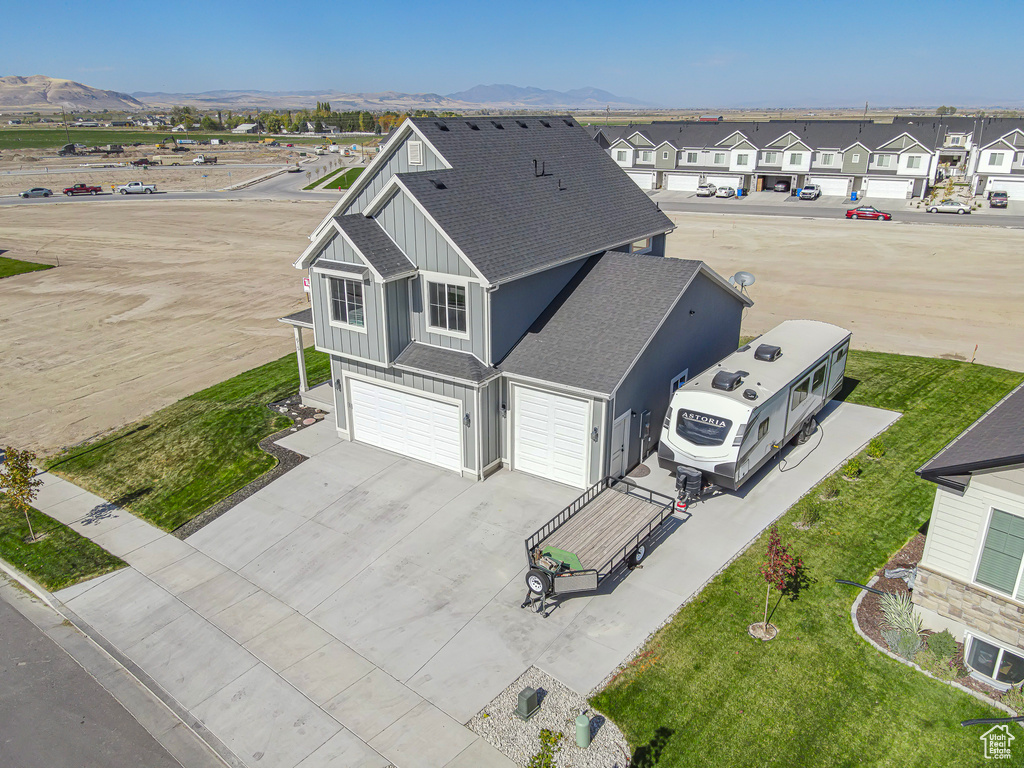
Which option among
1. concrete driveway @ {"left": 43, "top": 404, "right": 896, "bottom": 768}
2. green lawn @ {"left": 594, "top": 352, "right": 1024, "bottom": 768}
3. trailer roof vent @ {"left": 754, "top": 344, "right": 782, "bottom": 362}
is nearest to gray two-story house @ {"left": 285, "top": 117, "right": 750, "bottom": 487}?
concrete driveway @ {"left": 43, "top": 404, "right": 896, "bottom": 768}

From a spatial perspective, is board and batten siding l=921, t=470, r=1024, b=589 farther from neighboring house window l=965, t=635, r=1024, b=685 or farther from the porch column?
the porch column

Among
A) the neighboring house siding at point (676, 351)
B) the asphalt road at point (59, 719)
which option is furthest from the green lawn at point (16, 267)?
the neighboring house siding at point (676, 351)

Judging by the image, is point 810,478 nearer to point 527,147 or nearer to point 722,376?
point 722,376

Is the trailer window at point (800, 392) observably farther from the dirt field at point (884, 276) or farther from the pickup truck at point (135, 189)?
the pickup truck at point (135, 189)

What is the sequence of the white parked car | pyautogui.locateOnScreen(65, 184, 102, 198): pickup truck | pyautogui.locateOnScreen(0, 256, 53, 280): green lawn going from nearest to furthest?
pyautogui.locateOnScreen(0, 256, 53, 280): green lawn → the white parked car → pyautogui.locateOnScreen(65, 184, 102, 198): pickup truck

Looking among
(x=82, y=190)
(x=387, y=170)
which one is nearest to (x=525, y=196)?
(x=387, y=170)
